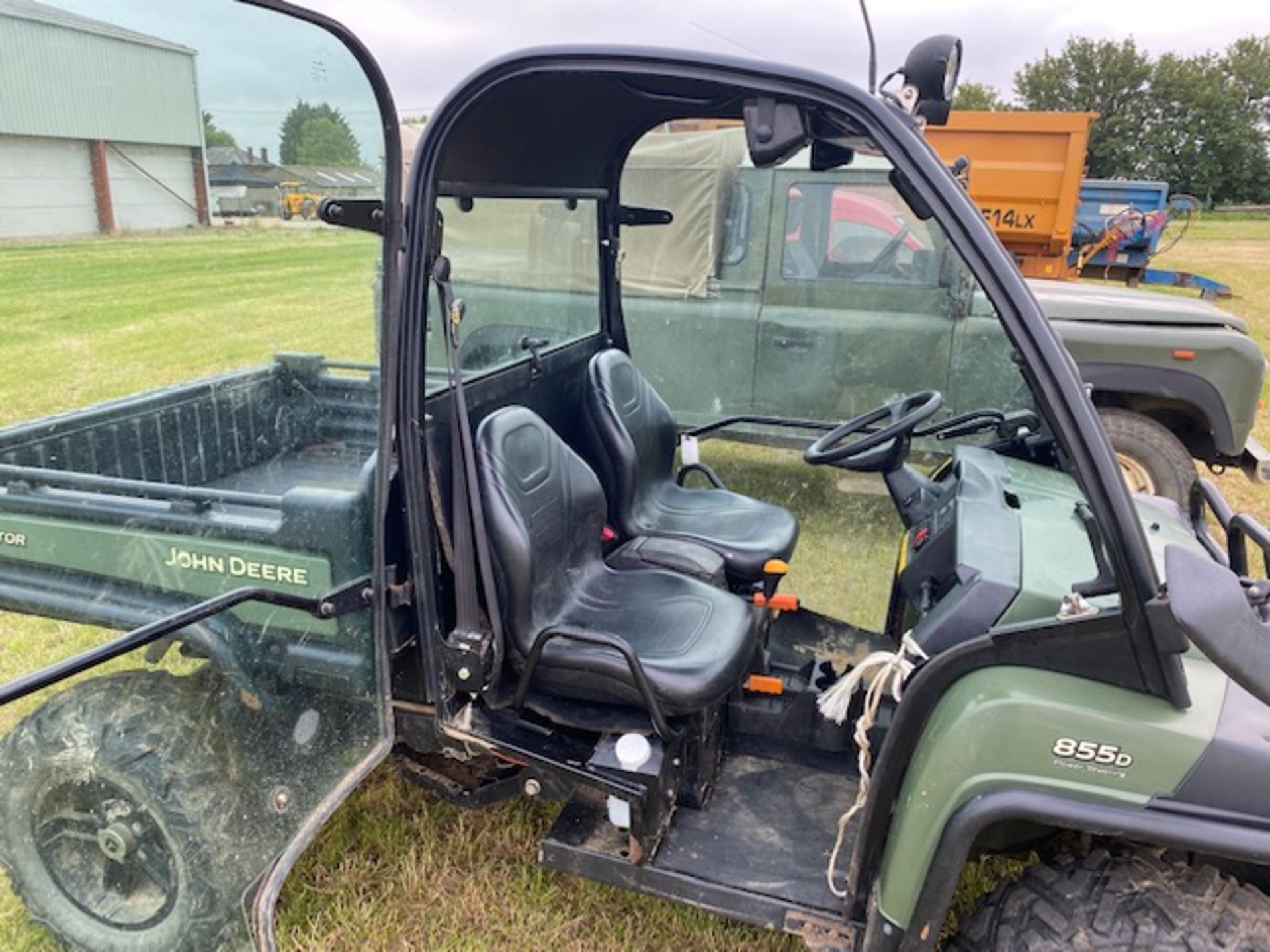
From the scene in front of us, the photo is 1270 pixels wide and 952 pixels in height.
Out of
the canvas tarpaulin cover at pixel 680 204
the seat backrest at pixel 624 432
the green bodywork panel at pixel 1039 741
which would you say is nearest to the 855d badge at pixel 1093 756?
the green bodywork panel at pixel 1039 741

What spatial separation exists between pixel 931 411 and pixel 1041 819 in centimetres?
153

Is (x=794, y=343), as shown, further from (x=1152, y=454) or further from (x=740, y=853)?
(x=740, y=853)

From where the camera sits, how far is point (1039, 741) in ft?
5.33

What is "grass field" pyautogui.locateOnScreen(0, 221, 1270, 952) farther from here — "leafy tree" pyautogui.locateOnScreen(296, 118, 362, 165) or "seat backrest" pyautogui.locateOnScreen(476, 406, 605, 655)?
"seat backrest" pyautogui.locateOnScreen(476, 406, 605, 655)

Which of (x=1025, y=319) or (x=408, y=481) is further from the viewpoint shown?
(x=408, y=481)

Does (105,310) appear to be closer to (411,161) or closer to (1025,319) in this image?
(411,161)

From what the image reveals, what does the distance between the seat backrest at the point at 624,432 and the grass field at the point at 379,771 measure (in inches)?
37.8

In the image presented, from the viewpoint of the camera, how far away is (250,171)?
6.06 ft

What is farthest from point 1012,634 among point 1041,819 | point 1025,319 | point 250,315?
point 250,315

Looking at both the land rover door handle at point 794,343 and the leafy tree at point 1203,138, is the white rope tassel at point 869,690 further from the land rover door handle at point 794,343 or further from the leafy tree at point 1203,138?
the leafy tree at point 1203,138

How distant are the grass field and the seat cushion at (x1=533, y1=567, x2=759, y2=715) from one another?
0.67 metres

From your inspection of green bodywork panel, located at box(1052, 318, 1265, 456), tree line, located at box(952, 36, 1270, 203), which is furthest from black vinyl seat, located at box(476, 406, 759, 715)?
tree line, located at box(952, 36, 1270, 203)

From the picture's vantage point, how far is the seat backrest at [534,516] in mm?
2199

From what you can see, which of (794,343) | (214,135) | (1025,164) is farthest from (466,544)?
(1025,164)
